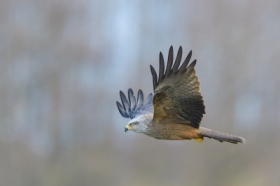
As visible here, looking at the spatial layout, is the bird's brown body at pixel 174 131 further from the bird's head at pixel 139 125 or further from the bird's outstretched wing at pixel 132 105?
the bird's outstretched wing at pixel 132 105

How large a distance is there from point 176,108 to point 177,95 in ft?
Result: 0.50

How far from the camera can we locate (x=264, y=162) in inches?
433

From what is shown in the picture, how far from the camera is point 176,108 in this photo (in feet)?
16.3

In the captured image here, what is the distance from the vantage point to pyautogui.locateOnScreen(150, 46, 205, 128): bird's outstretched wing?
186 inches

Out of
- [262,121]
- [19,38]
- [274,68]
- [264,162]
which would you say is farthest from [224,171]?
[19,38]

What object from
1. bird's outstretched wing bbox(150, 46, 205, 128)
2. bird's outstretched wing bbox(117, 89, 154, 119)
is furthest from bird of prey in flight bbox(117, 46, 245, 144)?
bird's outstretched wing bbox(117, 89, 154, 119)

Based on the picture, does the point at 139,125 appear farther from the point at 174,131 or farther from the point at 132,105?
the point at 132,105

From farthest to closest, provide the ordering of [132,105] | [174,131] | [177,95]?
[132,105] < [174,131] < [177,95]

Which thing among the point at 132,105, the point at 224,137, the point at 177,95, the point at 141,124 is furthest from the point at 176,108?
the point at 132,105

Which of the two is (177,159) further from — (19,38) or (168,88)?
(168,88)

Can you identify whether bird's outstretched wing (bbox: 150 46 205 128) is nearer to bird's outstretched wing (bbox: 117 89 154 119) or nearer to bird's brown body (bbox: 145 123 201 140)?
bird's brown body (bbox: 145 123 201 140)

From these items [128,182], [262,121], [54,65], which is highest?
[54,65]

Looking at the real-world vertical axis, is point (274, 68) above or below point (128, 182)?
above

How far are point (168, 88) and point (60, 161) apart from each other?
7798 millimetres
